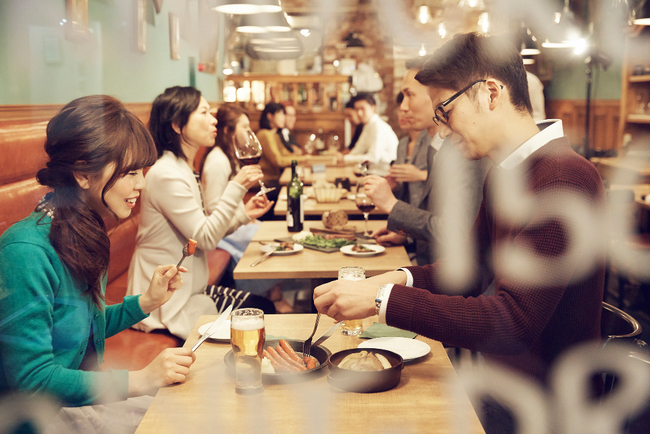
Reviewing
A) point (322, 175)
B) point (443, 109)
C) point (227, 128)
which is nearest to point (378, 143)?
point (322, 175)

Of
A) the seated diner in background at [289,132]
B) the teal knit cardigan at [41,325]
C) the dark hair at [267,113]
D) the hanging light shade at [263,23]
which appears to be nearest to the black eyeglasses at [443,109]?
the teal knit cardigan at [41,325]

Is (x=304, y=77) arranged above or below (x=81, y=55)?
above

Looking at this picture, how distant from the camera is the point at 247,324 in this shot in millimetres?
878

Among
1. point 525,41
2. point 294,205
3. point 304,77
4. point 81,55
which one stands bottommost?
point 294,205

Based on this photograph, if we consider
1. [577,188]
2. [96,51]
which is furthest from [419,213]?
[96,51]

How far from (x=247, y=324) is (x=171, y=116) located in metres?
1.32

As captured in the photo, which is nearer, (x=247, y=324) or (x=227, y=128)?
(x=247, y=324)

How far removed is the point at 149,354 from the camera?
1.61 meters

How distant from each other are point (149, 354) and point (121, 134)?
0.77 m

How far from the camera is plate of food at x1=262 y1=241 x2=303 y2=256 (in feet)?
6.08

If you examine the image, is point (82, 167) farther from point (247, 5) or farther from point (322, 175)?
point (322, 175)

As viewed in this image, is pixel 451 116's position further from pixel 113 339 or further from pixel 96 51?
pixel 96 51

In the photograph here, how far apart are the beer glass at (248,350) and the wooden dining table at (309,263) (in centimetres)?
76

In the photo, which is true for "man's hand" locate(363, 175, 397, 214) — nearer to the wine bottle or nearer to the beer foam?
the wine bottle
